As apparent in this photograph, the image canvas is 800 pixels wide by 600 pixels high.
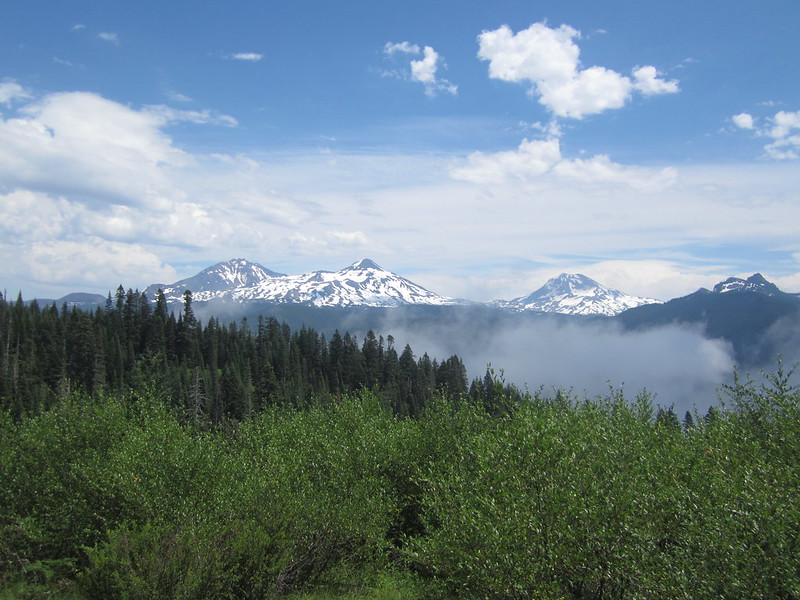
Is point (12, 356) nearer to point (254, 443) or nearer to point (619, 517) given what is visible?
point (254, 443)

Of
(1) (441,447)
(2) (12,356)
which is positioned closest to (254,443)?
(1) (441,447)

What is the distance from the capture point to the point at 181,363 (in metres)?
161

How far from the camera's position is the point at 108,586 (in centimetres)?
2012

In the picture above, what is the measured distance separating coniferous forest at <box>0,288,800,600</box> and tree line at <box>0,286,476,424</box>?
7250 cm

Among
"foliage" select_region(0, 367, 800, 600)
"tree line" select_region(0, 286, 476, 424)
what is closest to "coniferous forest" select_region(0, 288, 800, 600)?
"foliage" select_region(0, 367, 800, 600)

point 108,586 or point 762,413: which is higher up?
point 762,413

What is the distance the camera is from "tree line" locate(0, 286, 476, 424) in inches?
4916

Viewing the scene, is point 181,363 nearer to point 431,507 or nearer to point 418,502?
point 418,502

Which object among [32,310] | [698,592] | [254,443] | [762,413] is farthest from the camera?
[32,310]

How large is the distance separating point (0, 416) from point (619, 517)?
4306cm

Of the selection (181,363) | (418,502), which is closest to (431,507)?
(418,502)

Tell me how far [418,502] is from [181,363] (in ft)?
488

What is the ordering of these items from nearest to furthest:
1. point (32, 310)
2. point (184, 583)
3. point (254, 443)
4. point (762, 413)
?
point (184, 583) < point (762, 413) < point (254, 443) < point (32, 310)

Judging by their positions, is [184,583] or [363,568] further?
[363,568]
